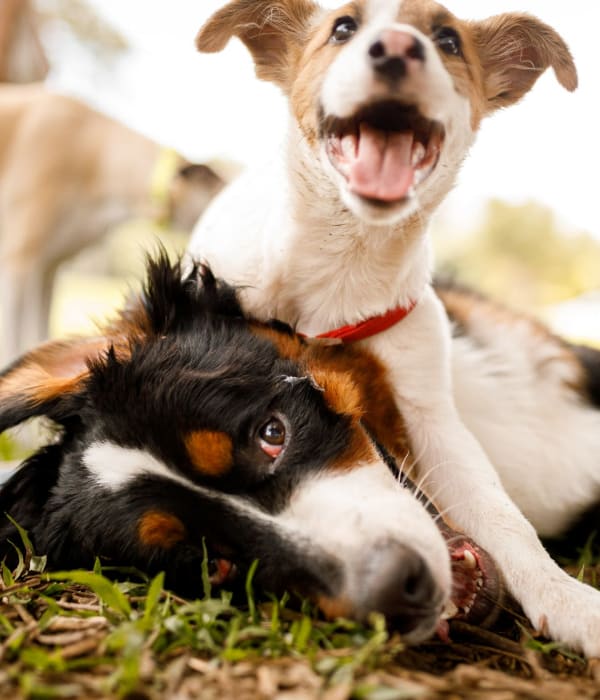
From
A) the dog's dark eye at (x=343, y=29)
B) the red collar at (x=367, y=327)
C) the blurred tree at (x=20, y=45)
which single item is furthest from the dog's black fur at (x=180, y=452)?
the blurred tree at (x=20, y=45)

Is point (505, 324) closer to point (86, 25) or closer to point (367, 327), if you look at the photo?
point (367, 327)

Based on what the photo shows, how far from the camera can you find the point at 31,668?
64.8 inches

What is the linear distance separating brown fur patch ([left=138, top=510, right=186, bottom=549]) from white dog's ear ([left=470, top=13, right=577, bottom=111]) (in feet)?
6.15

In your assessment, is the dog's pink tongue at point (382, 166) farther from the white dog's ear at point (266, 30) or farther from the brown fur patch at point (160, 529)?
the brown fur patch at point (160, 529)

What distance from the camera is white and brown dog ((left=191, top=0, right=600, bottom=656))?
2326mm

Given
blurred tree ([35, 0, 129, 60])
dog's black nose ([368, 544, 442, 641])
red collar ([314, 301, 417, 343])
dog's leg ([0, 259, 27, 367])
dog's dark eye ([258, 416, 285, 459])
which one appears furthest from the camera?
blurred tree ([35, 0, 129, 60])

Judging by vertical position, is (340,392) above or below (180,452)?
above

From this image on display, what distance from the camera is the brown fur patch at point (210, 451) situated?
2.06 meters

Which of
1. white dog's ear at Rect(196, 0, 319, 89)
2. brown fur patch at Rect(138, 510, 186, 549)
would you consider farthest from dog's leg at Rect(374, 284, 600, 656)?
white dog's ear at Rect(196, 0, 319, 89)

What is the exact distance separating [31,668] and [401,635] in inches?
31.4

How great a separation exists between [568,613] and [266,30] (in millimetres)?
2245

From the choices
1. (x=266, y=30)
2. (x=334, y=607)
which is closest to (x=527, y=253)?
(x=266, y=30)

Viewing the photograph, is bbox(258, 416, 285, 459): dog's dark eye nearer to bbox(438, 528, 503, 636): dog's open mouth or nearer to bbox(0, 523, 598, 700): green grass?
bbox(0, 523, 598, 700): green grass

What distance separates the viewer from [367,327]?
2732 mm
